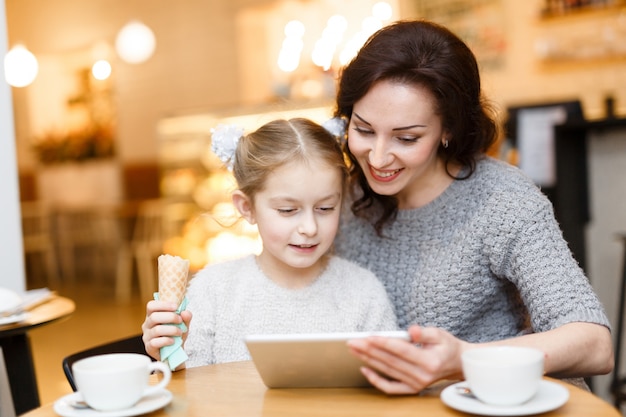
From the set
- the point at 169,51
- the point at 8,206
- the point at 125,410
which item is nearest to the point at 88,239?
the point at 169,51

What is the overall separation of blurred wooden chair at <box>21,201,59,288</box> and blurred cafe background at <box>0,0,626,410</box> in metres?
0.03

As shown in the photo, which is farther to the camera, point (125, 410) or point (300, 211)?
point (300, 211)

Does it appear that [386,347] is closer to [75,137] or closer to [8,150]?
[8,150]

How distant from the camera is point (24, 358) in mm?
2480

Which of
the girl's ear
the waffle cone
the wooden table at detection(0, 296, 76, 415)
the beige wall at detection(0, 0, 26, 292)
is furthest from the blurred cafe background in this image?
the waffle cone

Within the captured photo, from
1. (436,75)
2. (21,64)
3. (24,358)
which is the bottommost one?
(24,358)

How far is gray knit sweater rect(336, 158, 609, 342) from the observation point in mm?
1867

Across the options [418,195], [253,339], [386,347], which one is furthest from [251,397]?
[418,195]

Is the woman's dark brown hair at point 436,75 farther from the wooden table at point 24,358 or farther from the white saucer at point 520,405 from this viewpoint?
the wooden table at point 24,358

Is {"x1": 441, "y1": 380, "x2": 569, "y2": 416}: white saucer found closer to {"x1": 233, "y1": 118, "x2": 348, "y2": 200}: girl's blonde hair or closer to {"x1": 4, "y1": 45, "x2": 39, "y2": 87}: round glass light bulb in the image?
{"x1": 233, "y1": 118, "x2": 348, "y2": 200}: girl's blonde hair

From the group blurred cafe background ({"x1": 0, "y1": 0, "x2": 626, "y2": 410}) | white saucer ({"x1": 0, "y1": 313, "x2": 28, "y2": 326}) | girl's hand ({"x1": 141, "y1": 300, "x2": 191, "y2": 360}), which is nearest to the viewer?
girl's hand ({"x1": 141, "y1": 300, "x2": 191, "y2": 360})

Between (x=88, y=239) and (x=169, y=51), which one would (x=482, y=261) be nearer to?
(x=169, y=51)

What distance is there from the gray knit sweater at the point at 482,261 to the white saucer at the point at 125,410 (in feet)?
3.01

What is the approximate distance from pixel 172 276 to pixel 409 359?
543 mm
